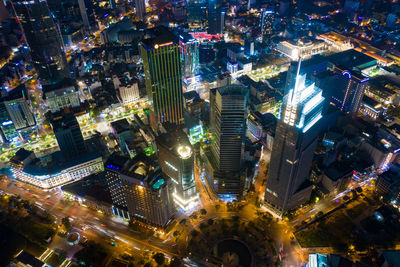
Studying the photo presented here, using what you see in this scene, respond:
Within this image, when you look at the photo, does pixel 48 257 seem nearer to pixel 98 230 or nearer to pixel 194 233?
pixel 98 230

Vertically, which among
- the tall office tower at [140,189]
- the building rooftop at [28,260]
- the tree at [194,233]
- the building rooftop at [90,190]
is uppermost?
the tall office tower at [140,189]

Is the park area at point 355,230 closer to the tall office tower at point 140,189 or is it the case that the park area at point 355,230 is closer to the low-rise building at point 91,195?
the tall office tower at point 140,189

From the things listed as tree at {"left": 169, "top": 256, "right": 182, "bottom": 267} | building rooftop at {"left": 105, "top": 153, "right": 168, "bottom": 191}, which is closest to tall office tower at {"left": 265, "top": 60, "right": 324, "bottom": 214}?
building rooftop at {"left": 105, "top": 153, "right": 168, "bottom": 191}

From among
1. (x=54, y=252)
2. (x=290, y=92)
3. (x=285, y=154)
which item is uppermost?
(x=290, y=92)

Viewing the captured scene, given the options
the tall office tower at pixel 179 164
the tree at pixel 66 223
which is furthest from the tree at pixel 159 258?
the tree at pixel 66 223

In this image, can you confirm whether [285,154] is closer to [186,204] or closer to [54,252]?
[186,204]

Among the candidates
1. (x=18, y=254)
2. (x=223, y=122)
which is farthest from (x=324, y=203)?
(x=18, y=254)
